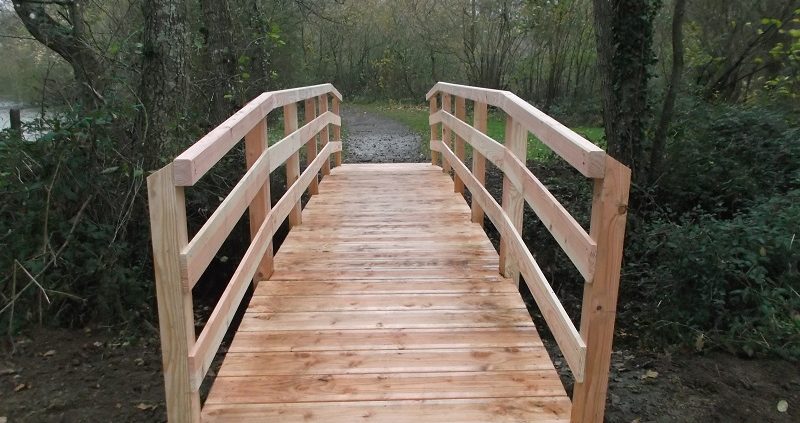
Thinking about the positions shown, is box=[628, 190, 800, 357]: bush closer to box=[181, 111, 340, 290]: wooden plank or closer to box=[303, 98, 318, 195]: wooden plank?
box=[181, 111, 340, 290]: wooden plank

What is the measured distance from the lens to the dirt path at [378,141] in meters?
12.1

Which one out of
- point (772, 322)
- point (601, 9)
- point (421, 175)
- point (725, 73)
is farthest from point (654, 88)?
point (772, 322)

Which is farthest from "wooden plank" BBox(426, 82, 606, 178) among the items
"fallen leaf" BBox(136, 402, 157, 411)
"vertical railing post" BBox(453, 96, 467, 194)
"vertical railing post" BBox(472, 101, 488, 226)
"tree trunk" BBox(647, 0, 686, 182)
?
"tree trunk" BBox(647, 0, 686, 182)

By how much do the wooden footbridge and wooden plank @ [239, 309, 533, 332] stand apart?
1 cm

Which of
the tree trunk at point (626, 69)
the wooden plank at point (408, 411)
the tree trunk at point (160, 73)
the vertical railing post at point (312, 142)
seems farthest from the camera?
the tree trunk at point (626, 69)

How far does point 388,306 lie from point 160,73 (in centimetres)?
258

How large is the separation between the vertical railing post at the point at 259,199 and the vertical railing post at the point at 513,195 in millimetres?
1481

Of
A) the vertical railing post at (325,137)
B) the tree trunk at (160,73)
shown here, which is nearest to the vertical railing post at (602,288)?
the tree trunk at (160,73)

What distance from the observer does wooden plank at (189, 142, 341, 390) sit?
2.30m

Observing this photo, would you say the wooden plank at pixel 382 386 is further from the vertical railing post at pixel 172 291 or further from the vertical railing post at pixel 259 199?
the vertical railing post at pixel 259 199

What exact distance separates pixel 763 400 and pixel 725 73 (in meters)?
9.16

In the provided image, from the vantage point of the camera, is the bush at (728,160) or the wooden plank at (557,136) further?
the bush at (728,160)

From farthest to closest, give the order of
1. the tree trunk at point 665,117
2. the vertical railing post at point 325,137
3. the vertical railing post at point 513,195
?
the vertical railing post at point 325,137 < the tree trunk at point 665,117 < the vertical railing post at point 513,195

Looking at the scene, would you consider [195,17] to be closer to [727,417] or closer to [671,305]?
[671,305]
